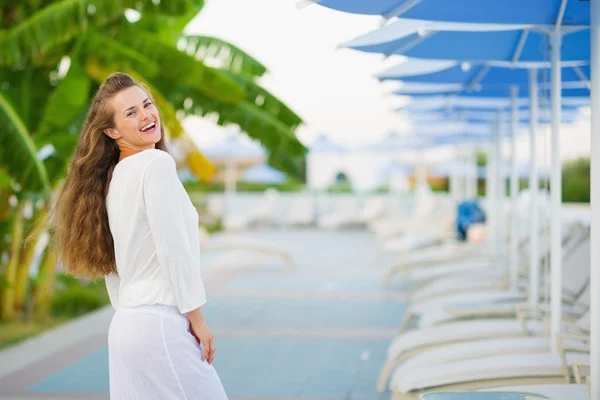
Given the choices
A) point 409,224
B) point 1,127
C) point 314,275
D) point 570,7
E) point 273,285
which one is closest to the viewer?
point 570,7

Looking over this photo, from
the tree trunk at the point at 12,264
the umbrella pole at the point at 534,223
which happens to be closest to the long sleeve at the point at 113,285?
the umbrella pole at the point at 534,223

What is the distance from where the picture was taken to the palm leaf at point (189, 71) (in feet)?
29.1

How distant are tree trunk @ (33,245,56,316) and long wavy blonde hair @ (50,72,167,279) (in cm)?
723

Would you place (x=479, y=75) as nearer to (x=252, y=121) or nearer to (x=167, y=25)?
(x=252, y=121)

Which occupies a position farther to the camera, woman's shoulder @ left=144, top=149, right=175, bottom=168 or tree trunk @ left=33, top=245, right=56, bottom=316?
tree trunk @ left=33, top=245, right=56, bottom=316

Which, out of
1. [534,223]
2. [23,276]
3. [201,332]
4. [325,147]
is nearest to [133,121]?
[201,332]

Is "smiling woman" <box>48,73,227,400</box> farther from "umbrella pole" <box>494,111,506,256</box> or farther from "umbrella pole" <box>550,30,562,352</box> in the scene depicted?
"umbrella pole" <box>494,111,506,256</box>

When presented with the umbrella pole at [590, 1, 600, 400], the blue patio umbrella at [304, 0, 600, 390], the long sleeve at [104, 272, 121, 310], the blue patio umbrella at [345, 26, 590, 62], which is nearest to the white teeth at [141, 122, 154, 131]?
the long sleeve at [104, 272, 121, 310]

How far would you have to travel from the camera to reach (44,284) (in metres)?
10.1

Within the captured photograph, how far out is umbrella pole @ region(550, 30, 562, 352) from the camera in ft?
15.6

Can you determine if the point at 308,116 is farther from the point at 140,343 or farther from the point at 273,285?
the point at 140,343

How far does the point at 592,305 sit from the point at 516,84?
15.0 ft

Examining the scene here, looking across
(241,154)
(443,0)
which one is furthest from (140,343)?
(241,154)

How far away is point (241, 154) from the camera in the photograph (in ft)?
100
